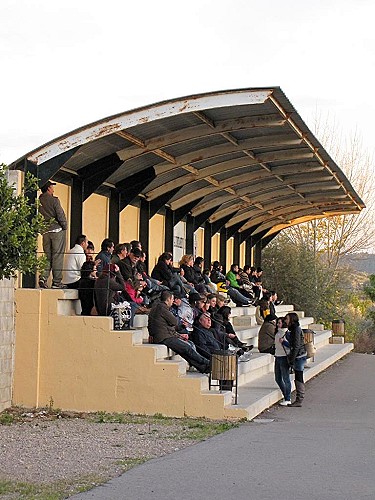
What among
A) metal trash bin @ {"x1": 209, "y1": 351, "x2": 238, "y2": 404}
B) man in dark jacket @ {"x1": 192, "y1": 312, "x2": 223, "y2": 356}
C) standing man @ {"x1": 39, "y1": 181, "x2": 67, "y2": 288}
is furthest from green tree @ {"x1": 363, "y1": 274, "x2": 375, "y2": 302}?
metal trash bin @ {"x1": 209, "y1": 351, "x2": 238, "y2": 404}

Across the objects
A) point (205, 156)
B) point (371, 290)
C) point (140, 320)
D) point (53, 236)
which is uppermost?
point (205, 156)

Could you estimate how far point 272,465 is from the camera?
11.0 m

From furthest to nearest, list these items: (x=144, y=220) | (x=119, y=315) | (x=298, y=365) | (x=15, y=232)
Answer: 1. (x=144, y=220)
2. (x=298, y=365)
3. (x=119, y=315)
4. (x=15, y=232)

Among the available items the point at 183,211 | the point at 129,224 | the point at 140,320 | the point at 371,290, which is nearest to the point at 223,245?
the point at 183,211

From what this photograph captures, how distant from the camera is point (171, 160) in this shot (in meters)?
21.8

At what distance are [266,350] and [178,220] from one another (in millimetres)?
6872

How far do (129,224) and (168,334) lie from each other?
319 inches

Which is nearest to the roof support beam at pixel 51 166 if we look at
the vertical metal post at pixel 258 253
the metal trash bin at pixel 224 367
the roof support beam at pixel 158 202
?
the metal trash bin at pixel 224 367

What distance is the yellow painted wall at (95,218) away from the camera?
21.4 meters

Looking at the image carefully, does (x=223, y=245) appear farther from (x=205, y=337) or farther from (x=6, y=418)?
(x=6, y=418)

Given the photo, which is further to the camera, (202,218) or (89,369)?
(202,218)

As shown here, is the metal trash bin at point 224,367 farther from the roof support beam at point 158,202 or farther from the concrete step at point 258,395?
the roof support beam at point 158,202

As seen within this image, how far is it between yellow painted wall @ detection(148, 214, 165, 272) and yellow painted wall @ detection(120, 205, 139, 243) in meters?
1.12

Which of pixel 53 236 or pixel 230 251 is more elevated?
pixel 230 251
